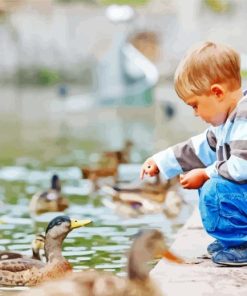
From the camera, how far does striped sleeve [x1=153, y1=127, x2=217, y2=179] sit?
4.63 meters

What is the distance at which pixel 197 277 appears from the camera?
4297mm

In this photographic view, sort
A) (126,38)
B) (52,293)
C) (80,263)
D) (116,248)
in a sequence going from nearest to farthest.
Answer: (52,293)
(80,263)
(116,248)
(126,38)

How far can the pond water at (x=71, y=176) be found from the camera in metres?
6.00

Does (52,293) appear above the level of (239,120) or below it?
below

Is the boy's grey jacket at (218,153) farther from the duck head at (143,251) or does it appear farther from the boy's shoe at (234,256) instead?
the duck head at (143,251)

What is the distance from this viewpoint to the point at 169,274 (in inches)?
172

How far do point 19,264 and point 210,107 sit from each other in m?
1.26

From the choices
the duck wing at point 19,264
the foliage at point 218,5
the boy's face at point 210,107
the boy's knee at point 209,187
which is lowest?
the duck wing at point 19,264

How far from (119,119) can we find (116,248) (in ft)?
32.0

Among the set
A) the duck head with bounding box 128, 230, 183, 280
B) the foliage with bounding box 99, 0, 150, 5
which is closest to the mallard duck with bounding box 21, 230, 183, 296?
the duck head with bounding box 128, 230, 183, 280

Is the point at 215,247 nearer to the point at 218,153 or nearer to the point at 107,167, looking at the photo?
the point at 218,153

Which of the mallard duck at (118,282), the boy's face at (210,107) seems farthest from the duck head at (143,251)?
the boy's face at (210,107)

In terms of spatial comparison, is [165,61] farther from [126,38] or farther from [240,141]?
[240,141]

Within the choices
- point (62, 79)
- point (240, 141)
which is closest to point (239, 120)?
point (240, 141)
